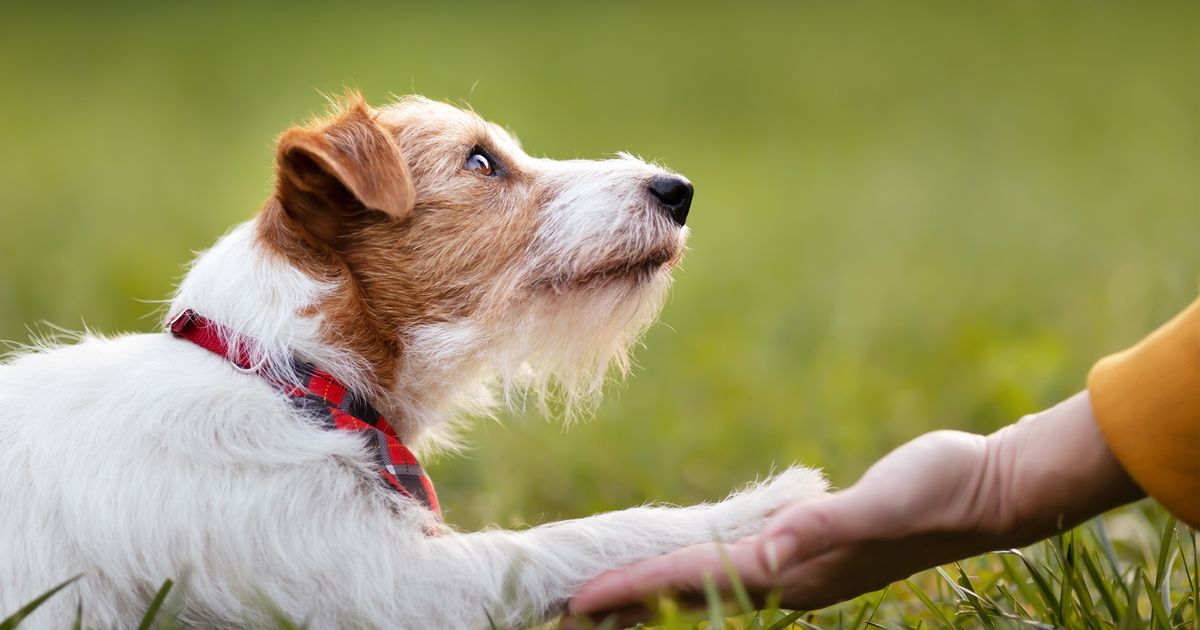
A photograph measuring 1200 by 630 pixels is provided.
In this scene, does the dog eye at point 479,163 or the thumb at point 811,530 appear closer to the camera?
the thumb at point 811,530

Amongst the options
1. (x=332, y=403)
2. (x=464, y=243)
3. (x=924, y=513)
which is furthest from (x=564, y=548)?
(x=464, y=243)

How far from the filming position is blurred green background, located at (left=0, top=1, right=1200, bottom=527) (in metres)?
5.72

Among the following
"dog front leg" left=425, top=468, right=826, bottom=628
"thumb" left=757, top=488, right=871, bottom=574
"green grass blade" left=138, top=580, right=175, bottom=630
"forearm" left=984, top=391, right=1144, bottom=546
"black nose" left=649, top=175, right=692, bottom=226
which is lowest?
"green grass blade" left=138, top=580, right=175, bottom=630

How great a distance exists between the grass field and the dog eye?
1.08 meters

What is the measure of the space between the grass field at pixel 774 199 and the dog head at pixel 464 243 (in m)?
0.63

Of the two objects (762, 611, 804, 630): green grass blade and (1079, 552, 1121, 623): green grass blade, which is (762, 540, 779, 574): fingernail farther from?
(1079, 552, 1121, 623): green grass blade

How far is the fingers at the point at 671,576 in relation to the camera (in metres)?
2.67

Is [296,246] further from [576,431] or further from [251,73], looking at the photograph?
[251,73]

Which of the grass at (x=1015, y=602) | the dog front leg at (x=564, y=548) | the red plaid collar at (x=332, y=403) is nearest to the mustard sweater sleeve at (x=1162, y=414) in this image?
the grass at (x=1015, y=602)

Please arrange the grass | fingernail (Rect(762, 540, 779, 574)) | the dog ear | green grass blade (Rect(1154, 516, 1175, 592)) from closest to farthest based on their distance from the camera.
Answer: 1. fingernail (Rect(762, 540, 779, 574))
2. the grass
3. green grass blade (Rect(1154, 516, 1175, 592))
4. the dog ear

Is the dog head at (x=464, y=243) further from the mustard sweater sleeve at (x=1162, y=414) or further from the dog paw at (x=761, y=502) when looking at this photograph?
the mustard sweater sleeve at (x=1162, y=414)

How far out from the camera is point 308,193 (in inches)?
133

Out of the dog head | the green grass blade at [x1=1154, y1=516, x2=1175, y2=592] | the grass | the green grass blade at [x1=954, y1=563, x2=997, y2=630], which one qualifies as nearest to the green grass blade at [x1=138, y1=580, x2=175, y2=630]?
the grass

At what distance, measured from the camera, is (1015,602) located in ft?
10.3
